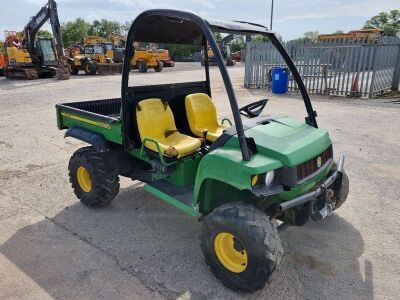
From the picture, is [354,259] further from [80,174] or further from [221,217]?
[80,174]

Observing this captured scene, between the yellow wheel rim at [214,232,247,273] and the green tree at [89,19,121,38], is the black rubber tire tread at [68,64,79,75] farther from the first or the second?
the green tree at [89,19,121,38]

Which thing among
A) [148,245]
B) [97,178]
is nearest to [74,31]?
[97,178]

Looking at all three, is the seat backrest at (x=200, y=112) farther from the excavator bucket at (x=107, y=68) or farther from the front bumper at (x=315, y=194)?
the excavator bucket at (x=107, y=68)

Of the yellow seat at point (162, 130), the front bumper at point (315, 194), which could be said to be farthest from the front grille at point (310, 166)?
the yellow seat at point (162, 130)

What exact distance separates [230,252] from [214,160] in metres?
0.73

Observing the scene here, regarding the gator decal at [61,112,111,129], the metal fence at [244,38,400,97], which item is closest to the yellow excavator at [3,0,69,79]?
the metal fence at [244,38,400,97]

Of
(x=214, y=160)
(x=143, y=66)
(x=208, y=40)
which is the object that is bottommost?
(x=143, y=66)

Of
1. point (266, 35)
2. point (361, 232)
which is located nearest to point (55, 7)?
point (266, 35)

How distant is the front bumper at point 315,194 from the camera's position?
245 cm

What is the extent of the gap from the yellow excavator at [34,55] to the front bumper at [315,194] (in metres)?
16.7

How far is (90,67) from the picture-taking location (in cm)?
2056

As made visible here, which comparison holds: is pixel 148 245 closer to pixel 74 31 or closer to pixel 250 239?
pixel 250 239

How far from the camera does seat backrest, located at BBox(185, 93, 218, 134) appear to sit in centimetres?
391

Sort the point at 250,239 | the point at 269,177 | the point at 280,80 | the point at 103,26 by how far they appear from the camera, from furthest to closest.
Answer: the point at 103,26
the point at 280,80
the point at 269,177
the point at 250,239
